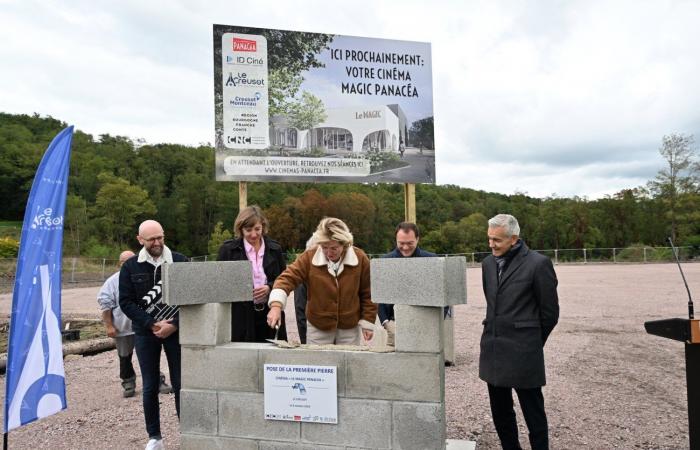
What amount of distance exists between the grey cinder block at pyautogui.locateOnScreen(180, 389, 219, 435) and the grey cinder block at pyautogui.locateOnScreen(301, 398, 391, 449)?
2.39 ft

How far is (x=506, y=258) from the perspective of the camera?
3.76m

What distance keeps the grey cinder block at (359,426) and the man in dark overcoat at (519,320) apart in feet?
2.89

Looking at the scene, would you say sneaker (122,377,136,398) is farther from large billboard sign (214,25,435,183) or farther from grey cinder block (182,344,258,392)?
grey cinder block (182,344,258,392)

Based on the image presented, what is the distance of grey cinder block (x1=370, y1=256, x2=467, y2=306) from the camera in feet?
10.3

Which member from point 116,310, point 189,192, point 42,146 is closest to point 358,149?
point 116,310

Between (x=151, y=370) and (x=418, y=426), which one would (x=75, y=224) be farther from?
(x=418, y=426)

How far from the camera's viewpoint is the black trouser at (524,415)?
3.62 metres

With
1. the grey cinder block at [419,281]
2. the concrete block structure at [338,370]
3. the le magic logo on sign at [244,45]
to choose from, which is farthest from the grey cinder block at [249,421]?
the le magic logo on sign at [244,45]

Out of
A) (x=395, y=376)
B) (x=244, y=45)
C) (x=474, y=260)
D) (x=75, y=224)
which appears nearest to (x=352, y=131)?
(x=244, y=45)

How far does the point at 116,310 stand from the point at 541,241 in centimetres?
5857

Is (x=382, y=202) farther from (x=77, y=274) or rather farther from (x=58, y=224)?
(x=58, y=224)

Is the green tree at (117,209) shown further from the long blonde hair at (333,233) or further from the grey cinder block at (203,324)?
the long blonde hair at (333,233)

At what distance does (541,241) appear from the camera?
59.4 m

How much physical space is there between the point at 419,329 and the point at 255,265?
65.8 inches
